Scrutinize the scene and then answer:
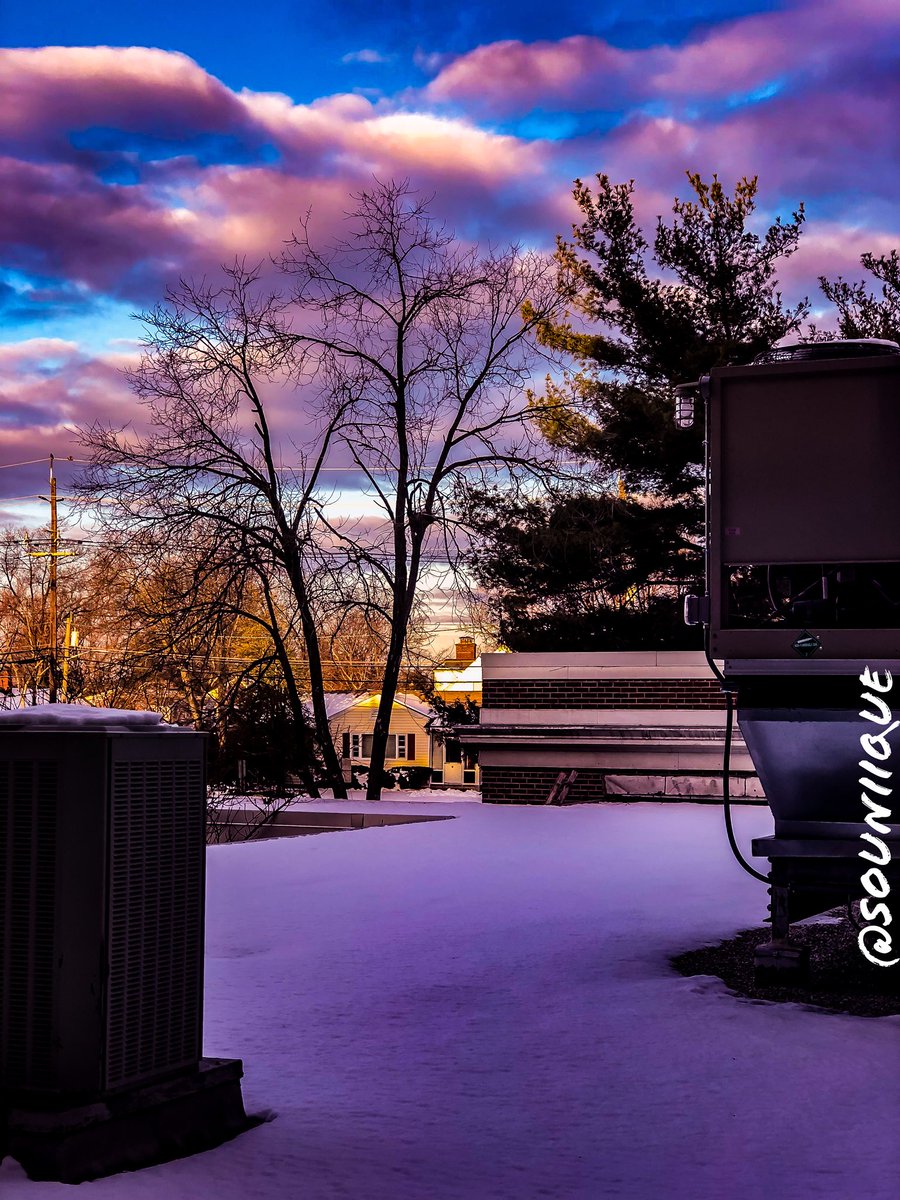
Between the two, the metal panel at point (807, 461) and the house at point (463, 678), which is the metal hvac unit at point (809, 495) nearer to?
the metal panel at point (807, 461)

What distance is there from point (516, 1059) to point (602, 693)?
1350cm

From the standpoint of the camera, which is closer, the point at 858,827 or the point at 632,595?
the point at 858,827

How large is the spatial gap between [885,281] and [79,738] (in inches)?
1035

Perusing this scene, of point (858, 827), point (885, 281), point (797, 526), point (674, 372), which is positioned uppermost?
point (885, 281)

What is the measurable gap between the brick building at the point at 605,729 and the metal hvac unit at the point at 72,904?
14.3 m

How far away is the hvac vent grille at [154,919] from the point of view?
3482 mm

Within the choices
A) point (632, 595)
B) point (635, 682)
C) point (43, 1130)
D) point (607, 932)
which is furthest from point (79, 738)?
point (632, 595)

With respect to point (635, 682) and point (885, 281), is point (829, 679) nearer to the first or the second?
point (635, 682)

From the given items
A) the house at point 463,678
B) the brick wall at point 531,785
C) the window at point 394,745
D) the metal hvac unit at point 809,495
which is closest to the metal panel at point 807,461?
the metal hvac unit at point 809,495

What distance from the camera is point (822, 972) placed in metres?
6.41

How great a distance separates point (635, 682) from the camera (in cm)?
1803

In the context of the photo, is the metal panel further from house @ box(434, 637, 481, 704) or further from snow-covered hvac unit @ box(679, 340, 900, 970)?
house @ box(434, 637, 481, 704)

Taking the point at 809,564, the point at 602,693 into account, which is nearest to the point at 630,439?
the point at 602,693

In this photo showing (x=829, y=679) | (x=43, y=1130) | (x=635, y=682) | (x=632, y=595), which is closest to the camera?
(x=43, y=1130)
